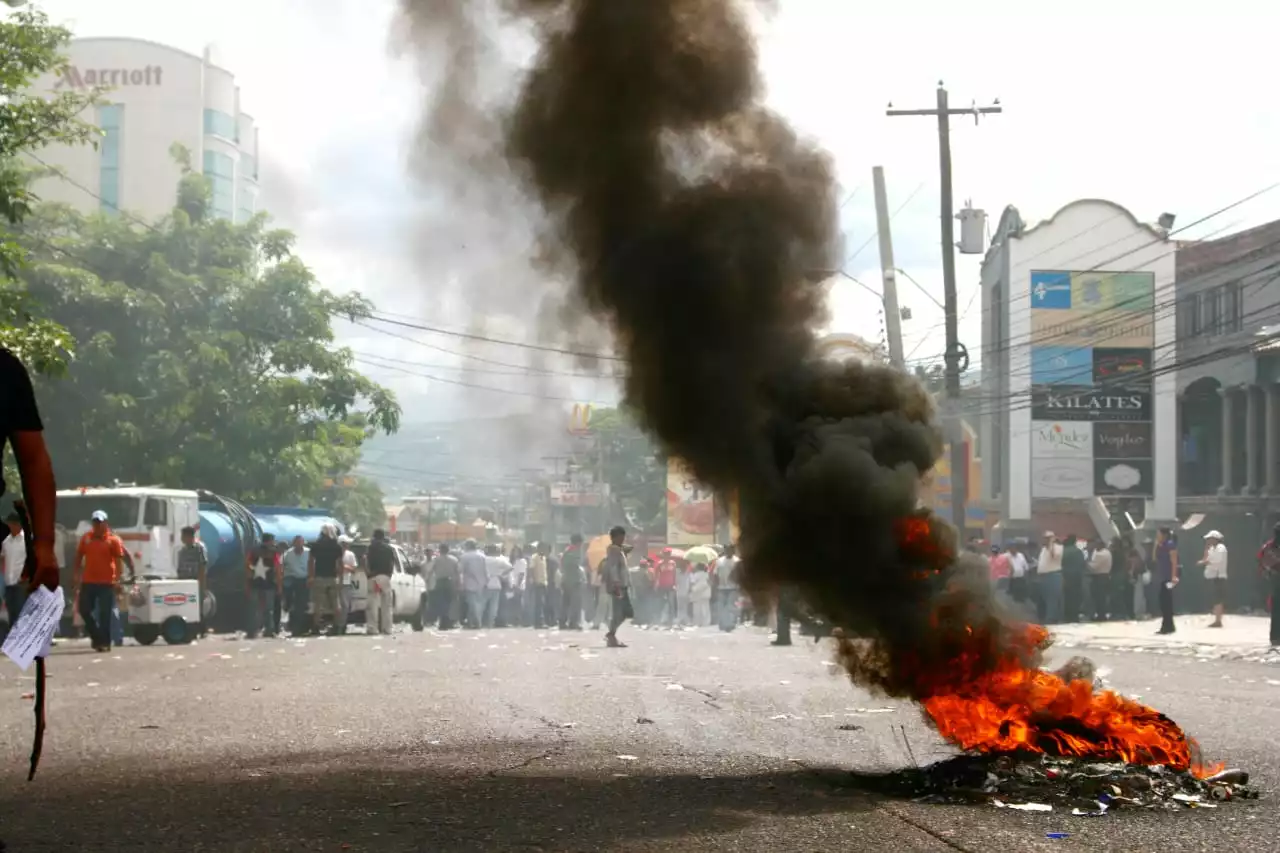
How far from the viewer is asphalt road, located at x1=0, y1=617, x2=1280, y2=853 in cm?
628

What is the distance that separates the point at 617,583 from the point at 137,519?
27.4ft

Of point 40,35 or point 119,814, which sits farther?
point 40,35

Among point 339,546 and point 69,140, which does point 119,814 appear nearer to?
point 69,140

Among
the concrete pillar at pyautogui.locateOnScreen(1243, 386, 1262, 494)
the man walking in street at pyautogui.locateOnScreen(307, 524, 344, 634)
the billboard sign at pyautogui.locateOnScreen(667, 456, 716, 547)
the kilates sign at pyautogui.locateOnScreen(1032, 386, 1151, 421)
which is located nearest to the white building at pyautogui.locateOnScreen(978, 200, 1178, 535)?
the kilates sign at pyautogui.locateOnScreen(1032, 386, 1151, 421)

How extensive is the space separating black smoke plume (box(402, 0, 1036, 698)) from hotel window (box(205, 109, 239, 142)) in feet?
253

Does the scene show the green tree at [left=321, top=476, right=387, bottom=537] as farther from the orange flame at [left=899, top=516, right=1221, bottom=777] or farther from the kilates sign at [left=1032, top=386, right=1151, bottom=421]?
the orange flame at [left=899, top=516, right=1221, bottom=777]

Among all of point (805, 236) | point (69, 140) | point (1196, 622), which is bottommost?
point (1196, 622)

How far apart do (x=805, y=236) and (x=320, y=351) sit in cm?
2642

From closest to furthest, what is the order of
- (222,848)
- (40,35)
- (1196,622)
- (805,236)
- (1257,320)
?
(222,848)
(805,236)
(40,35)
(1196,622)
(1257,320)

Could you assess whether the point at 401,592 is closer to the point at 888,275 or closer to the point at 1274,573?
the point at 888,275

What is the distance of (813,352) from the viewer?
1012 cm

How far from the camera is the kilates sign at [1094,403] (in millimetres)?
43250

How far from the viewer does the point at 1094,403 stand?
144ft

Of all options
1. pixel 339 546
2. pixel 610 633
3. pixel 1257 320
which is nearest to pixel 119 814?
pixel 610 633
